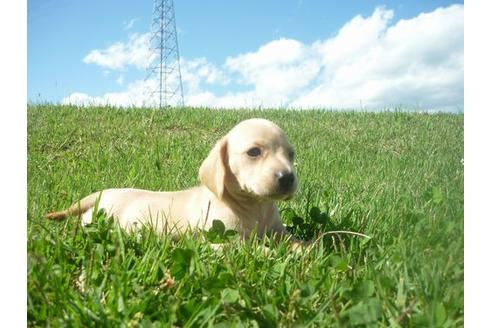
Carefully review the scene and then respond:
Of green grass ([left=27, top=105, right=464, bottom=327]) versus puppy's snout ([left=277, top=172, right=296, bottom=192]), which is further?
puppy's snout ([left=277, top=172, right=296, bottom=192])

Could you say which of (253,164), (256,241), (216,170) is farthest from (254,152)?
Result: (256,241)

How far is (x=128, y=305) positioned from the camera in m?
1.62

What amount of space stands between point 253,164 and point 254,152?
0.18 feet

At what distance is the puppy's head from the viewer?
2264 mm

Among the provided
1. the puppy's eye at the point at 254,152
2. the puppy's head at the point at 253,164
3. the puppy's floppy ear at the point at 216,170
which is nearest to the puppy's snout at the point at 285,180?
the puppy's head at the point at 253,164

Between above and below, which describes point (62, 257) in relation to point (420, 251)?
below

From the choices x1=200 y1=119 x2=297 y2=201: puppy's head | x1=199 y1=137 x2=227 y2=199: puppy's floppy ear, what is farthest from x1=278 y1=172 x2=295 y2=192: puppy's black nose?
x1=199 y1=137 x2=227 y2=199: puppy's floppy ear

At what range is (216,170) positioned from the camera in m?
2.46

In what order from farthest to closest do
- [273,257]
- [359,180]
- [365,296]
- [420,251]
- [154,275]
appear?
[359,180], [273,257], [154,275], [365,296], [420,251]

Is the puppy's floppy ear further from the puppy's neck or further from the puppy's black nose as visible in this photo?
the puppy's black nose

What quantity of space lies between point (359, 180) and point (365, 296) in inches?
56.6

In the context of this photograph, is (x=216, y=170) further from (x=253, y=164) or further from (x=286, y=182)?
(x=286, y=182)
